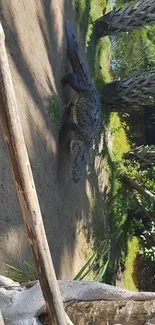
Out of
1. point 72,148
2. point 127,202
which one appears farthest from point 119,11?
point 127,202

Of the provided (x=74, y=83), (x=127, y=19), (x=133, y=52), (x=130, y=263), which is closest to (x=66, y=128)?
(x=74, y=83)

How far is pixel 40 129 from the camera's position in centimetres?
356

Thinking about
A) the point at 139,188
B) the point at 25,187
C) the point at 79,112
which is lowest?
the point at 25,187

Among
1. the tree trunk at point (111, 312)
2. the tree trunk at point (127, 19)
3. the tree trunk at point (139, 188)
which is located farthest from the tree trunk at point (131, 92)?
the tree trunk at point (111, 312)

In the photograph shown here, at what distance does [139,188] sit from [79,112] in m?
1.88

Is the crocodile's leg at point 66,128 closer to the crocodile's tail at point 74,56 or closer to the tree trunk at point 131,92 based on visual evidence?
the crocodile's tail at point 74,56

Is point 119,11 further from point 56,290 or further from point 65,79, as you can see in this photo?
point 56,290

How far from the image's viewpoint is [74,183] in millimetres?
4277

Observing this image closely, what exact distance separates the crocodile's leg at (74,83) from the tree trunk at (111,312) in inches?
113

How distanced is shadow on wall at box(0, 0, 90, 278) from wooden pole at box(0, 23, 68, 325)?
5.54ft

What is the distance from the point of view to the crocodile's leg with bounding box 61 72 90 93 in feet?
13.3

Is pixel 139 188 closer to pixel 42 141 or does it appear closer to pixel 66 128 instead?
pixel 66 128

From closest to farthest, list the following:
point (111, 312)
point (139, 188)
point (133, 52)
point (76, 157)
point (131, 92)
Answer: point (111, 312) → point (76, 157) → point (131, 92) → point (139, 188) → point (133, 52)

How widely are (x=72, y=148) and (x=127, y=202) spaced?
1997 mm
